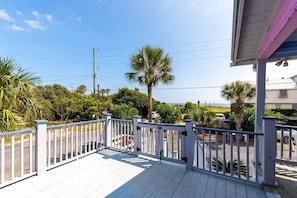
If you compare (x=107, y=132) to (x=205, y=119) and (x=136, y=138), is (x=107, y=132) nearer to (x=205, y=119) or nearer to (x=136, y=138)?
(x=136, y=138)

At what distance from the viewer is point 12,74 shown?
2.62m

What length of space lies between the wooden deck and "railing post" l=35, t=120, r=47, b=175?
142mm

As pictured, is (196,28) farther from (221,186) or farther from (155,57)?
(221,186)

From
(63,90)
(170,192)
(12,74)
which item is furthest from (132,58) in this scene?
(63,90)

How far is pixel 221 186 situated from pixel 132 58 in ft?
23.9

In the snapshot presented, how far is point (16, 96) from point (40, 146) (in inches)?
37.4

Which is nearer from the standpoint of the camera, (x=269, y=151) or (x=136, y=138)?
(x=269, y=151)

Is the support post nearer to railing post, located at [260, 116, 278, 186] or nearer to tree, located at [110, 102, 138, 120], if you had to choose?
railing post, located at [260, 116, 278, 186]

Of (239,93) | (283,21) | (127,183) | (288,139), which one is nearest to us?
(283,21)

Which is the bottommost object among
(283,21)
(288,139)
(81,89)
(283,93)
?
(288,139)

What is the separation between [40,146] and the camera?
2672 mm

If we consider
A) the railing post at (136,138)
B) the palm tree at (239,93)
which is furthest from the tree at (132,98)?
the railing post at (136,138)

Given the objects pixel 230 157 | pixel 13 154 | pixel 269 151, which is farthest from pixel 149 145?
pixel 13 154

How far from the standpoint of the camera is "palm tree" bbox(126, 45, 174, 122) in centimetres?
811
